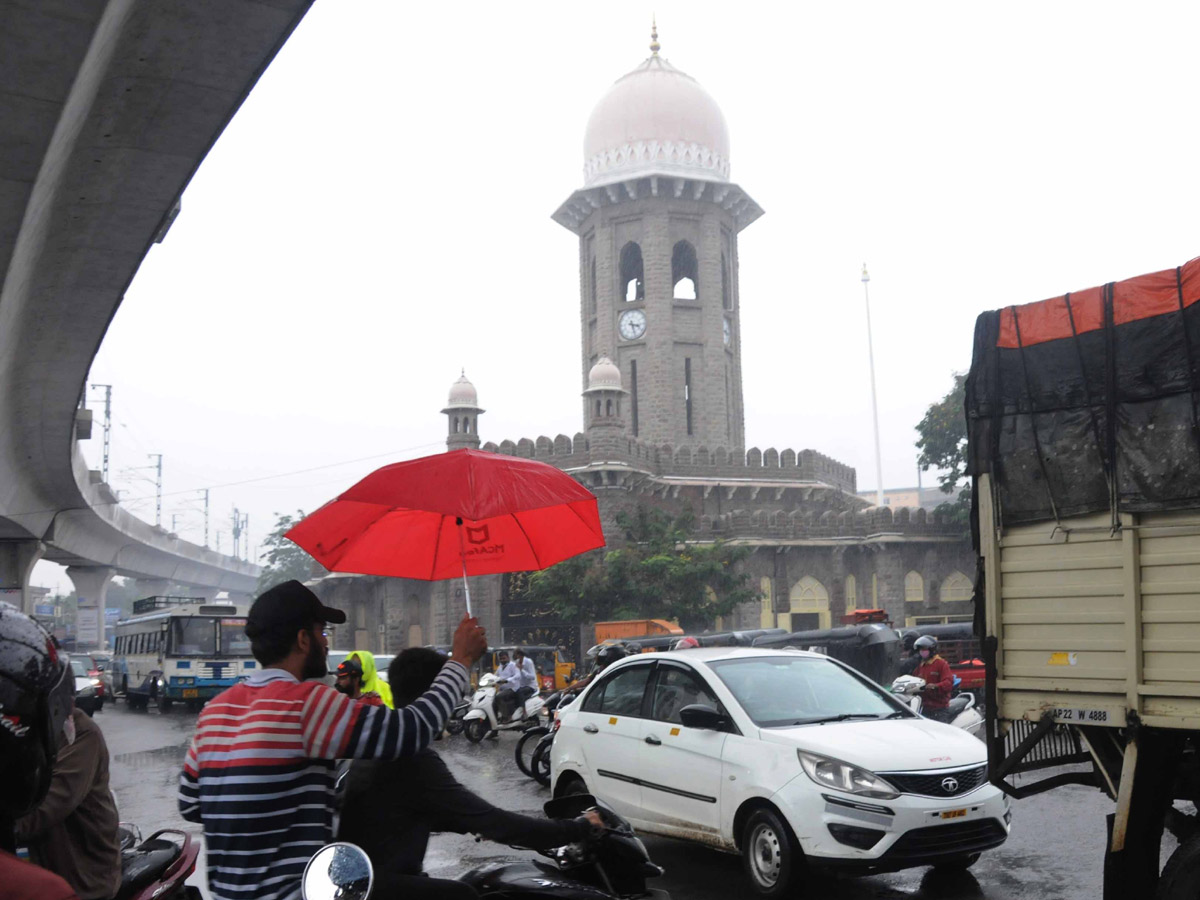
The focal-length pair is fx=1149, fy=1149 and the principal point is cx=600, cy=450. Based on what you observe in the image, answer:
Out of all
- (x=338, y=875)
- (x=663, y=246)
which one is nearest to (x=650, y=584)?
(x=663, y=246)

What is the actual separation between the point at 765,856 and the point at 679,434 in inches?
1603

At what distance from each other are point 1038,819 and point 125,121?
8892 millimetres

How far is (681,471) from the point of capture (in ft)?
145

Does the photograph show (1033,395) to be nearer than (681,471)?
Yes

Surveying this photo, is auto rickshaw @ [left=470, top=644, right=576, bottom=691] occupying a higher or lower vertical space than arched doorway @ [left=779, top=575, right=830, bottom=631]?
lower

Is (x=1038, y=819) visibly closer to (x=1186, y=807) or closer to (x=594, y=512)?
(x=1186, y=807)

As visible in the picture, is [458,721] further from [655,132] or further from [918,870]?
[655,132]

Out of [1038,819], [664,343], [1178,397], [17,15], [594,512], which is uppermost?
[664,343]

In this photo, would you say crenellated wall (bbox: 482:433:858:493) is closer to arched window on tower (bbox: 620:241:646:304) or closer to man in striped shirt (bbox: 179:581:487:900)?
arched window on tower (bbox: 620:241:646:304)

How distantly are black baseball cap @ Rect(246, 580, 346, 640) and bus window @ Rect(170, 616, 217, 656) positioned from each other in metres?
25.6

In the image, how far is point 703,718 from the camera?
23.4ft

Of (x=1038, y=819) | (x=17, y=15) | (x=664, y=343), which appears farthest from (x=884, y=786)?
(x=664, y=343)

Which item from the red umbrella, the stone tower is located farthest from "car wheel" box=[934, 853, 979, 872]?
the stone tower

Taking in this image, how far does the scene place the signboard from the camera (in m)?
57.3
